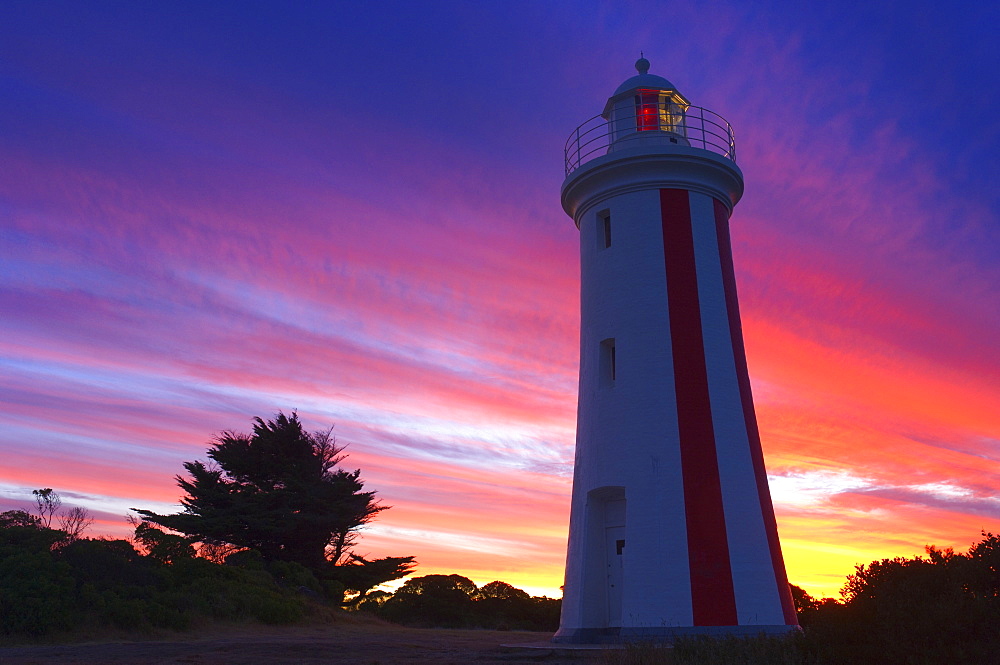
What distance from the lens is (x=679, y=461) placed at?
16.6 m

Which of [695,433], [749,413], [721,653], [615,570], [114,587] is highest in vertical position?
[749,413]

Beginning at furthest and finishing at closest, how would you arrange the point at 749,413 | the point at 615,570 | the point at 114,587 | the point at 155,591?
the point at 155,591 → the point at 114,587 → the point at 749,413 → the point at 615,570

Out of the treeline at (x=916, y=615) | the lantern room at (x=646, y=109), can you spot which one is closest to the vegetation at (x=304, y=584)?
the treeline at (x=916, y=615)

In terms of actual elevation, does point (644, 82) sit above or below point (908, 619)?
above

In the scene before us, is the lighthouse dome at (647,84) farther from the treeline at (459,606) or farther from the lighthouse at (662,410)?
the treeline at (459,606)

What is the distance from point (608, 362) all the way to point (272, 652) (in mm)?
9488

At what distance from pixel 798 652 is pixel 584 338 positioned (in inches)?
390

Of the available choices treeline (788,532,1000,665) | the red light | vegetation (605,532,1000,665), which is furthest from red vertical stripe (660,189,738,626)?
treeline (788,532,1000,665)

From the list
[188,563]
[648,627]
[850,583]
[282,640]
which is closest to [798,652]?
[850,583]

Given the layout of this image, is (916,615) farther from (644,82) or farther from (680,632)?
(644,82)

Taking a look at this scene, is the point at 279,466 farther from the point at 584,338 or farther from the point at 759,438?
the point at 759,438

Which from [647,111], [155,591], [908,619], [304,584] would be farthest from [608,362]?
[304,584]

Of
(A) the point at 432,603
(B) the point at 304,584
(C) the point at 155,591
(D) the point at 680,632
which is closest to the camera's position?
(D) the point at 680,632

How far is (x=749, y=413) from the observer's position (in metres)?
17.8
